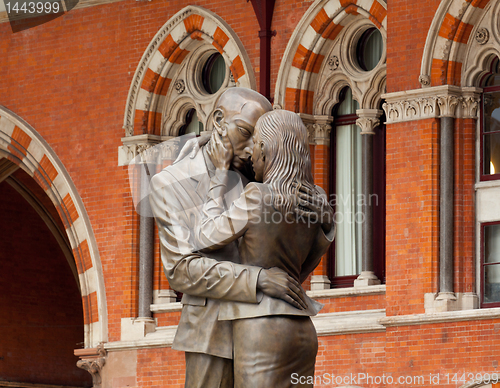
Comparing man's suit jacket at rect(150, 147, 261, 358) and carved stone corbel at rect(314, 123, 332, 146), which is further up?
carved stone corbel at rect(314, 123, 332, 146)

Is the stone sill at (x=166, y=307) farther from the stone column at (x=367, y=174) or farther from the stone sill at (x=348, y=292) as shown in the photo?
the stone column at (x=367, y=174)

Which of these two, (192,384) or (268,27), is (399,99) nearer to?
(268,27)

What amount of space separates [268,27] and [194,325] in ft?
31.5

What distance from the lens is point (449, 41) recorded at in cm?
1291

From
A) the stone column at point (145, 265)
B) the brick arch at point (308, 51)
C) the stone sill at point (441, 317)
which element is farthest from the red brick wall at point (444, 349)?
the stone column at point (145, 265)

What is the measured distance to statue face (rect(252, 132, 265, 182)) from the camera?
566 cm

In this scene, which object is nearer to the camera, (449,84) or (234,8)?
(449,84)

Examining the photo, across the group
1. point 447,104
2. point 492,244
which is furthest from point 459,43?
point 492,244

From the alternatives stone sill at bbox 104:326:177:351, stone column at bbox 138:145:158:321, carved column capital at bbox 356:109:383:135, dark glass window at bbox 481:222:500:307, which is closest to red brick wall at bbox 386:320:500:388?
dark glass window at bbox 481:222:500:307

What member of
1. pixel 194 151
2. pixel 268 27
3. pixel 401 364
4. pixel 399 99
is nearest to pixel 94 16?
pixel 268 27

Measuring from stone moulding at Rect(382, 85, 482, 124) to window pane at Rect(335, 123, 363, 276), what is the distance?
61.4 inches

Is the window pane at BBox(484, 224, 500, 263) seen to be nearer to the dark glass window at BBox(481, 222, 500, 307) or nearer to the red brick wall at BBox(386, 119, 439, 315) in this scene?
the dark glass window at BBox(481, 222, 500, 307)

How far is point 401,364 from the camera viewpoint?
12.6 meters

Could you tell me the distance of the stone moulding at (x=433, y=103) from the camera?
12.8 m
